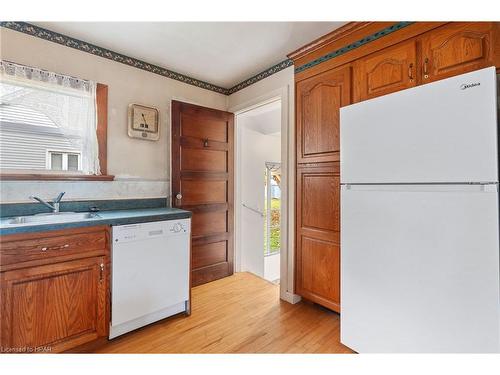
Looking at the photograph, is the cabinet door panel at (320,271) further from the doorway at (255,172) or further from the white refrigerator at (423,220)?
the doorway at (255,172)

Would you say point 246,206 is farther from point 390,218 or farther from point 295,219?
point 390,218

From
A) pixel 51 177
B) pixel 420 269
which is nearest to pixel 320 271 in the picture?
pixel 420 269

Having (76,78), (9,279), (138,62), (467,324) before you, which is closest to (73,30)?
(76,78)

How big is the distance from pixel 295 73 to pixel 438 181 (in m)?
1.61

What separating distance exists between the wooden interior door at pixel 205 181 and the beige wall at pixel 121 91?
0.18m

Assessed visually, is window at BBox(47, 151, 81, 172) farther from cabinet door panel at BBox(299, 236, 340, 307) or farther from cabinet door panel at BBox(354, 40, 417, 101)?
cabinet door panel at BBox(354, 40, 417, 101)

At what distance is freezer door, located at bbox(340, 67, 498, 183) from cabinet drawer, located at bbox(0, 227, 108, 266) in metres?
1.69

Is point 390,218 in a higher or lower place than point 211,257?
higher

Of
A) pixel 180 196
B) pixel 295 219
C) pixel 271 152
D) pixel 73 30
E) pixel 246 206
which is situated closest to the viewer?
pixel 73 30

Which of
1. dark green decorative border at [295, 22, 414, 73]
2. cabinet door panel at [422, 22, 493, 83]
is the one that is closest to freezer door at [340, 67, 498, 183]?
cabinet door panel at [422, 22, 493, 83]

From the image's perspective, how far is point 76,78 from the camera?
2.00 meters

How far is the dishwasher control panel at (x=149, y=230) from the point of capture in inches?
66.1

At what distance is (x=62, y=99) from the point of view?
1.96 metres

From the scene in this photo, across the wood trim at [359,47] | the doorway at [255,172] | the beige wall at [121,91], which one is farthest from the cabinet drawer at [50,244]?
the wood trim at [359,47]
